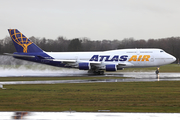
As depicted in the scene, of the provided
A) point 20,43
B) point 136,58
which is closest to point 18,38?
point 20,43

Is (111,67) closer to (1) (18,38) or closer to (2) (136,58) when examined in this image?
(2) (136,58)

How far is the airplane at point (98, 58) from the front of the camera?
40.1 meters

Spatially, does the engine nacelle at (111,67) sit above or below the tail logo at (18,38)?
below

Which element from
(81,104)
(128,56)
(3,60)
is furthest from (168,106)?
(3,60)

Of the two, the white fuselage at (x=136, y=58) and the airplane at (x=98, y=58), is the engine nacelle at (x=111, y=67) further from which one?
the white fuselage at (x=136, y=58)

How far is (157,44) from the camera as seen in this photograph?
114 m

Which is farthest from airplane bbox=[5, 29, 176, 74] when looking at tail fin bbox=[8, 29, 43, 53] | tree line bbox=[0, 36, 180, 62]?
tree line bbox=[0, 36, 180, 62]

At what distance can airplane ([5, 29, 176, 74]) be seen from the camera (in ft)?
131

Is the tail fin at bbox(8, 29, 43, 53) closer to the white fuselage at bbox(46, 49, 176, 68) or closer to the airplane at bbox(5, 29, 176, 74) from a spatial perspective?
the airplane at bbox(5, 29, 176, 74)

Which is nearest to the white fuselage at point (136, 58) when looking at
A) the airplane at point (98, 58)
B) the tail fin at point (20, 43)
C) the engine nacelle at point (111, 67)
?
the airplane at point (98, 58)

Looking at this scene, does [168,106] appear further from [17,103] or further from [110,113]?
[17,103]

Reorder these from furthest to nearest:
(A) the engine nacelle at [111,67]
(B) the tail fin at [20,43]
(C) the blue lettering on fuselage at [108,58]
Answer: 1. (B) the tail fin at [20,43]
2. (C) the blue lettering on fuselage at [108,58]
3. (A) the engine nacelle at [111,67]

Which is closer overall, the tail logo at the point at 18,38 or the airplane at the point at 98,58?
the airplane at the point at 98,58

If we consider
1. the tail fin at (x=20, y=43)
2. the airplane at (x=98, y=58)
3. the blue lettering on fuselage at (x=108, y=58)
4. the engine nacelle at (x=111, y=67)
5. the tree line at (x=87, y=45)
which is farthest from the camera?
the tree line at (x=87, y=45)
